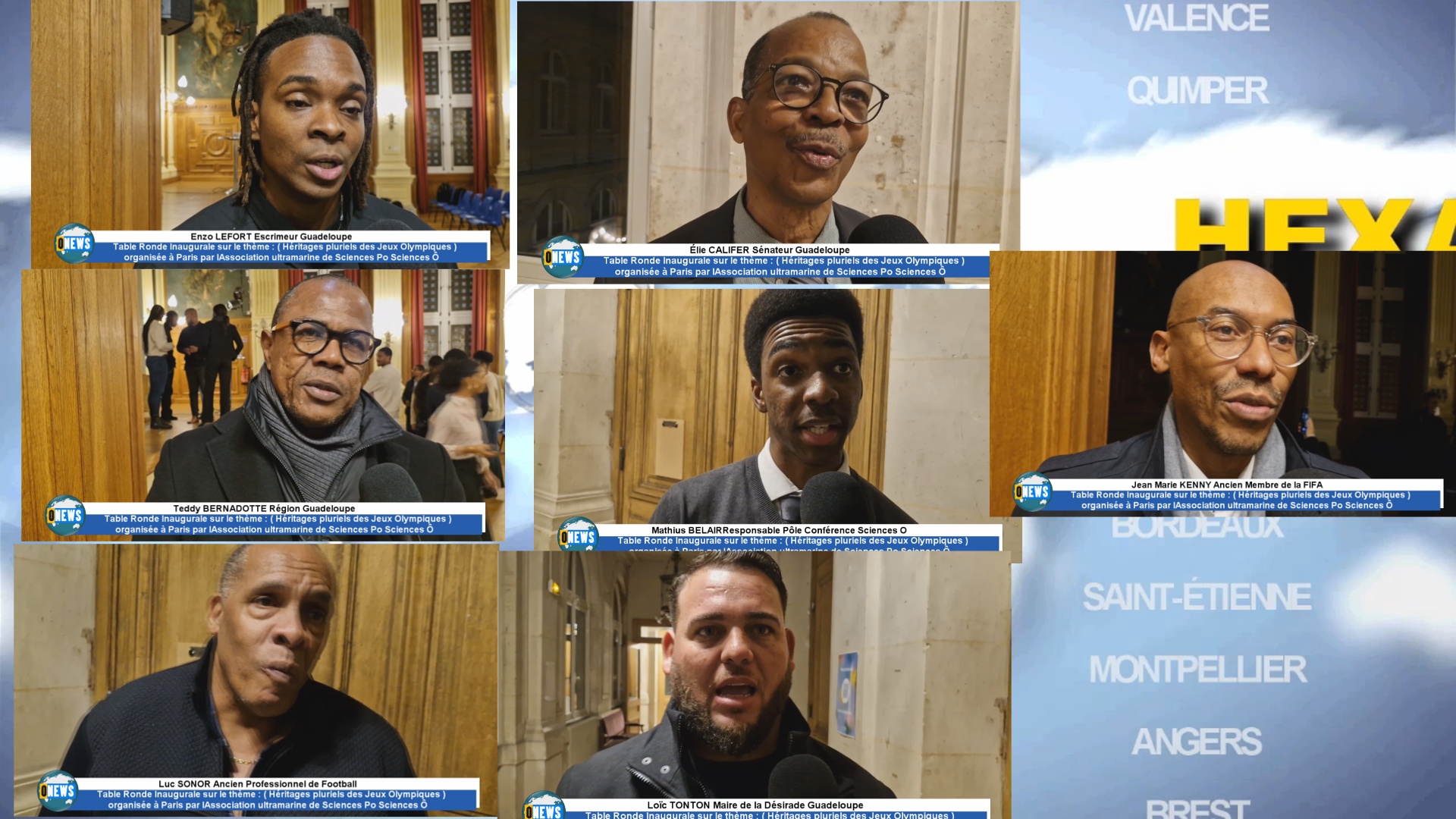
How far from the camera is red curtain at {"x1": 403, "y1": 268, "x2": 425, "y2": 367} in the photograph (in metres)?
2.70

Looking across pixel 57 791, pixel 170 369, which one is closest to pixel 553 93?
pixel 170 369

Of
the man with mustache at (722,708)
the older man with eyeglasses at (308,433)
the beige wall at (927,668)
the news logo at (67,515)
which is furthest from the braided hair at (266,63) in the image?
the beige wall at (927,668)

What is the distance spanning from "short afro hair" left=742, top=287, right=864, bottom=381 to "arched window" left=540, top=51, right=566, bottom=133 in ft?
1.98

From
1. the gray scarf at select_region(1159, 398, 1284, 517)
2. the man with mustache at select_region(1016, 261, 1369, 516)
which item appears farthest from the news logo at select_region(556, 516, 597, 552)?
the gray scarf at select_region(1159, 398, 1284, 517)

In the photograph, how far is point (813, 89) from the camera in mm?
2719

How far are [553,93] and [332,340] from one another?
73 centimetres

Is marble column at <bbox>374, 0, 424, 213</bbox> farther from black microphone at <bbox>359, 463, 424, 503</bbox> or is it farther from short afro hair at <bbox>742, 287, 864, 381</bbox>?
short afro hair at <bbox>742, 287, 864, 381</bbox>

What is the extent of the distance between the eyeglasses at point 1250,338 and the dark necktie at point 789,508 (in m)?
0.91

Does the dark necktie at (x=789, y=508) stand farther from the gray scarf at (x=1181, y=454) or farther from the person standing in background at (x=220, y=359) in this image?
the person standing in background at (x=220, y=359)

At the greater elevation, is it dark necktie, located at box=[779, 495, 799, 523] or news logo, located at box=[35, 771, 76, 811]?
dark necktie, located at box=[779, 495, 799, 523]

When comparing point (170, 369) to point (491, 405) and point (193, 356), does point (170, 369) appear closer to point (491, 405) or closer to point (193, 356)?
point (193, 356)

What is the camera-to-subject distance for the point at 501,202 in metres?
2.76

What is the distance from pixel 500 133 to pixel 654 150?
1.13 ft
